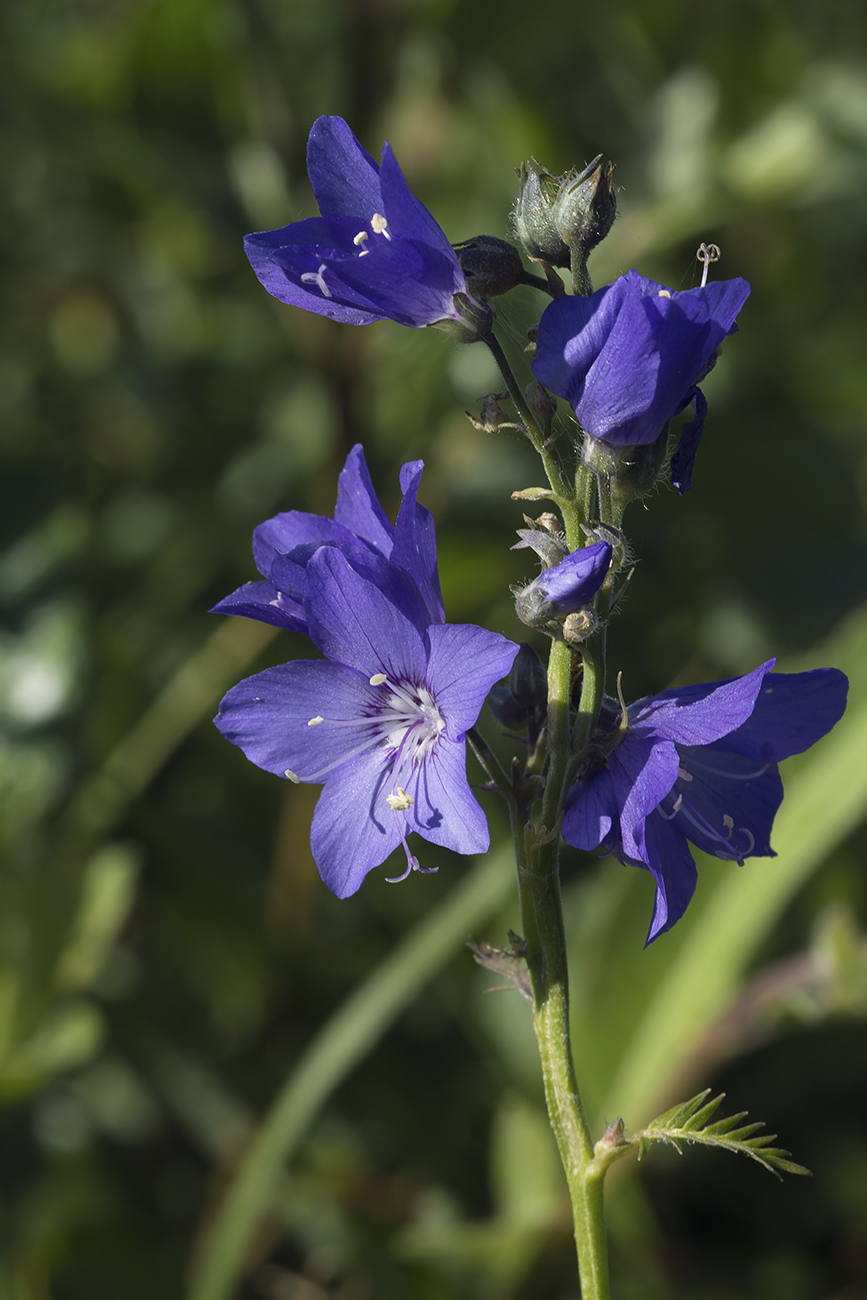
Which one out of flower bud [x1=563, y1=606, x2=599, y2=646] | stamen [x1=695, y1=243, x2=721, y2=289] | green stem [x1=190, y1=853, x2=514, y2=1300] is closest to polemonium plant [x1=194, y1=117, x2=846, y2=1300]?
flower bud [x1=563, y1=606, x2=599, y2=646]

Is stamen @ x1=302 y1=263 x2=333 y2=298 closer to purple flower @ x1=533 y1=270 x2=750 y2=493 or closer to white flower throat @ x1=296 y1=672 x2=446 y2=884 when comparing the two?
purple flower @ x1=533 y1=270 x2=750 y2=493

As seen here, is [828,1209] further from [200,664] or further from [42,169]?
[42,169]

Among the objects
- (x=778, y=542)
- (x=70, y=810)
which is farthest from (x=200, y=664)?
(x=778, y=542)

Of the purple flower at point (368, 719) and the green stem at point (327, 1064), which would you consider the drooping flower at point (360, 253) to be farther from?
the green stem at point (327, 1064)

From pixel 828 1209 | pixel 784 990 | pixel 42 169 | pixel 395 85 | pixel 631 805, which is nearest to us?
pixel 631 805

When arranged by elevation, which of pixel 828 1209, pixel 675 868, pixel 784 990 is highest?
pixel 675 868

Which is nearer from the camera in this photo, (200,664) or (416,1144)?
(416,1144)

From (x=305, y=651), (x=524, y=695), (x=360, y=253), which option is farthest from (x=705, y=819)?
(x=305, y=651)
